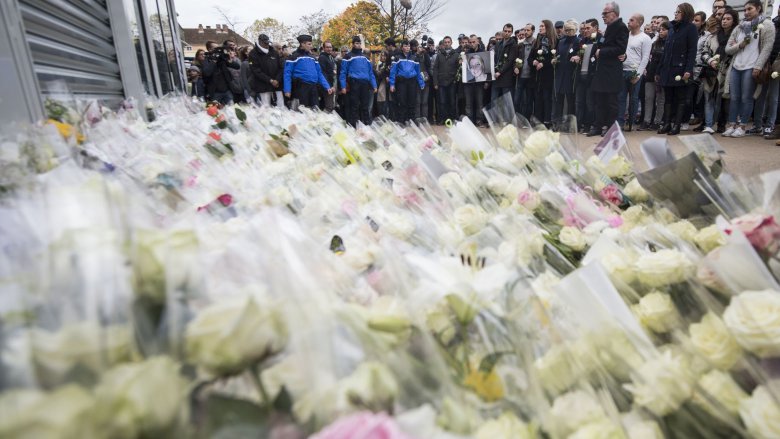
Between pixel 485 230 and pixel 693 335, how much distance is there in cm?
45

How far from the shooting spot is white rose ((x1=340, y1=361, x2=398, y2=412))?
19.0 inches

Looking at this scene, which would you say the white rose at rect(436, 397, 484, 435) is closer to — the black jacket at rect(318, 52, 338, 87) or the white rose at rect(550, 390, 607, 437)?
the white rose at rect(550, 390, 607, 437)

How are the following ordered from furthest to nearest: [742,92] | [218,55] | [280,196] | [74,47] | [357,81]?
[357,81] → [218,55] → [742,92] → [74,47] → [280,196]

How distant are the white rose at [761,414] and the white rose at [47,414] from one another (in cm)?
71

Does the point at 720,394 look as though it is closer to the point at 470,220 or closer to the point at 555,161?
the point at 470,220

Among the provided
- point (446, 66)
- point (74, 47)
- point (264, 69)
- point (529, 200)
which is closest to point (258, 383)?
point (529, 200)

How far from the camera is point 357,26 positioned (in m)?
28.1

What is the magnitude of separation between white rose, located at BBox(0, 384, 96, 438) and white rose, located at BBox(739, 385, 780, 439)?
2.32 ft

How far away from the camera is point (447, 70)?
10.1 m

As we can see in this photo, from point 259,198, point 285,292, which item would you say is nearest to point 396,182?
point 259,198

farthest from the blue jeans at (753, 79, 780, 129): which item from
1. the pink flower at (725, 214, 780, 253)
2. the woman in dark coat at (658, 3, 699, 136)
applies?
the pink flower at (725, 214, 780, 253)

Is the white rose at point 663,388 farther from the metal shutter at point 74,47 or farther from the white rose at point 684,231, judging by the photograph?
the metal shutter at point 74,47

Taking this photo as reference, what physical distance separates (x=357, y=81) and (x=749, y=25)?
615 centimetres

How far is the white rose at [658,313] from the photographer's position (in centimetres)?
79
